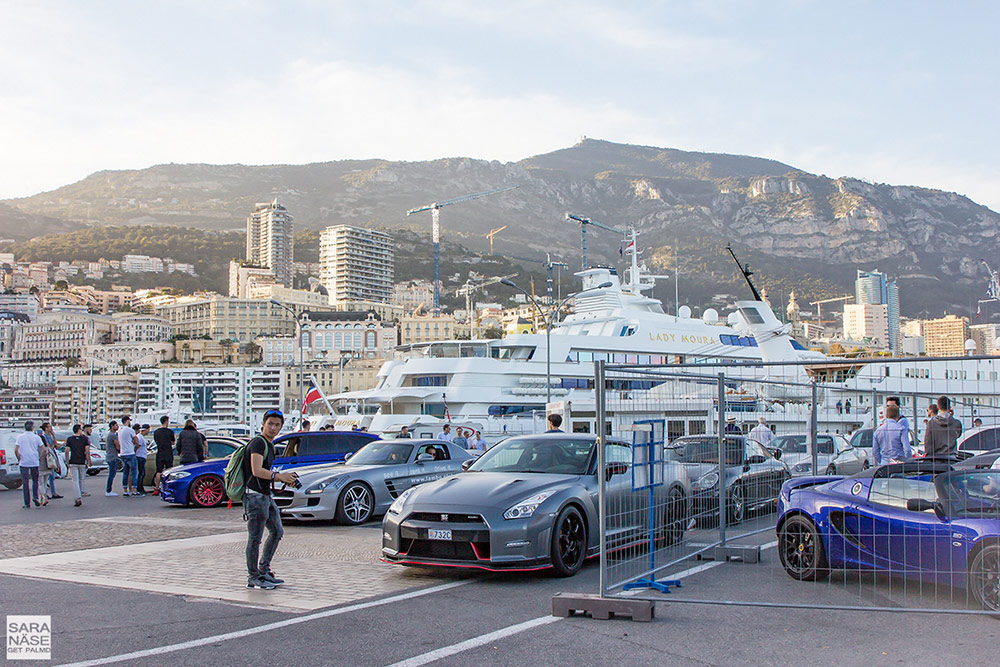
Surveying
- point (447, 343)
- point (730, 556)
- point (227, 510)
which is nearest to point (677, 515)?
point (730, 556)

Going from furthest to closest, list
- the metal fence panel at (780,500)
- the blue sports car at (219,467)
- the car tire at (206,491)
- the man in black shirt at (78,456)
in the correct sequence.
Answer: the man in black shirt at (78,456), the car tire at (206,491), the blue sports car at (219,467), the metal fence panel at (780,500)

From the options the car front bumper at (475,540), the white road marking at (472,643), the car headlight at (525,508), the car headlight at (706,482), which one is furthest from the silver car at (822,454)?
the white road marking at (472,643)

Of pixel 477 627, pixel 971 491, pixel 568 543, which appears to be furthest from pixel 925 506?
pixel 477 627

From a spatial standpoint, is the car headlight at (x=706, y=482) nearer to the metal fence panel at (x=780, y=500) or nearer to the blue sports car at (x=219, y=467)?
the metal fence panel at (x=780, y=500)

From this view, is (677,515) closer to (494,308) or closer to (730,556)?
(730,556)

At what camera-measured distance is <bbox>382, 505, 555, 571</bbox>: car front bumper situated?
294 inches

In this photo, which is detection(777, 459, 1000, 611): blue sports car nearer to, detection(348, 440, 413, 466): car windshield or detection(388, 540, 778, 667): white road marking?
detection(388, 540, 778, 667): white road marking

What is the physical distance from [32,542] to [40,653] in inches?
249

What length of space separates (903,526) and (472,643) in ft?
11.5

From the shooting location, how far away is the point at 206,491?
15844 mm

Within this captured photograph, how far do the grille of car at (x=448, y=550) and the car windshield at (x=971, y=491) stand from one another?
3.69 meters

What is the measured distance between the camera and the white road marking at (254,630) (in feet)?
17.4

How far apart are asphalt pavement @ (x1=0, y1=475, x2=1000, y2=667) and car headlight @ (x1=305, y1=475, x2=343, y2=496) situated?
134 inches

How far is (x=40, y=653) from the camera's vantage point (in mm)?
5473
